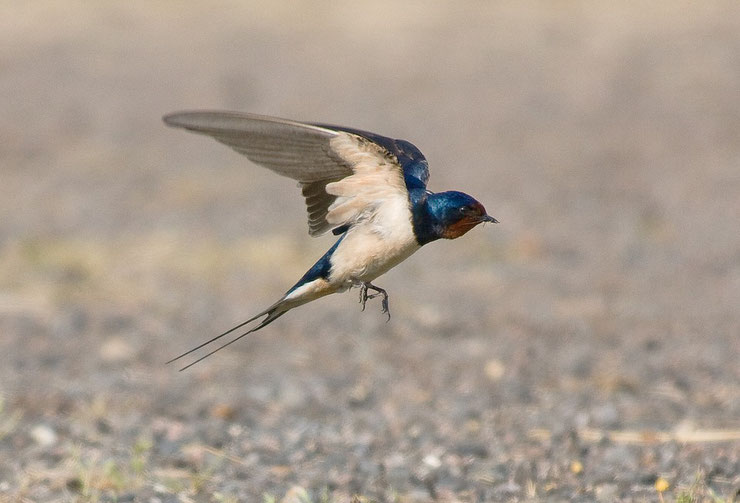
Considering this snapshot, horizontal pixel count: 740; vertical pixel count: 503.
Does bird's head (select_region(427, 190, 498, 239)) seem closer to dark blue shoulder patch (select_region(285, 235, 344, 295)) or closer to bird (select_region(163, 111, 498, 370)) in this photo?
bird (select_region(163, 111, 498, 370))

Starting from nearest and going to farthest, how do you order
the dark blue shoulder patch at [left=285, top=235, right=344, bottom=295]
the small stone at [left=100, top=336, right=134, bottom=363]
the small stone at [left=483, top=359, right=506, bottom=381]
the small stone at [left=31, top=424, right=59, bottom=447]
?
1. the dark blue shoulder patch at [left=285, top=235, right=344, bottom=295]
2. the small stone at [left=31, top=424, right=59, bottom=447]
3. the small stone at [left=483, top=359, right=506, bottom=381]
4. the small stone at [left=100, top=336, right=134, bottom=363]

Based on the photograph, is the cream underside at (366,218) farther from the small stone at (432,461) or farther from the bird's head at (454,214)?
the small stone at (432,461)

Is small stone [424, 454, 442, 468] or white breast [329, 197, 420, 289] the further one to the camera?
small stone [424, 454, 442, 468]

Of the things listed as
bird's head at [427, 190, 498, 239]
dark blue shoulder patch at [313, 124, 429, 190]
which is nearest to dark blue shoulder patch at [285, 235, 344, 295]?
dark blue shoulder patch at [313, 124, 429, 190]

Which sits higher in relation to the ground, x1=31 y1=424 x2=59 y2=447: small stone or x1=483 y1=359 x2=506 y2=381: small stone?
x1=31 y1=424 x2=59 y2=447: small stone

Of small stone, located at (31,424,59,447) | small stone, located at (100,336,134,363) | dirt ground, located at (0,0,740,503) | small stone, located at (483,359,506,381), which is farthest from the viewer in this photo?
small stone, located at (100,336,134,363)

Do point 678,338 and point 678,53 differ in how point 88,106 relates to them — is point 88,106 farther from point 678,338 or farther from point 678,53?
point 678,338

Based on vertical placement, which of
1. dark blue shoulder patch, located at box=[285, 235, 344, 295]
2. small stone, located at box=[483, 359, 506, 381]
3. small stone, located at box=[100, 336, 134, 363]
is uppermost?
dark blue shoulder patch, located at box=[285, 235, 344, 295]
